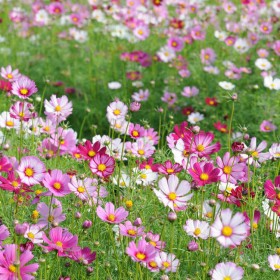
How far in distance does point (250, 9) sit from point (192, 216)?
309 centimetres

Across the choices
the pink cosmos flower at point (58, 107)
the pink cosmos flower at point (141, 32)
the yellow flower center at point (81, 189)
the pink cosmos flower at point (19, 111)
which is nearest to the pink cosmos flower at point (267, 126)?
the pink cosmos flower at point (141, 32)

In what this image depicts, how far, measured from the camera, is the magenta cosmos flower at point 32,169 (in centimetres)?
206

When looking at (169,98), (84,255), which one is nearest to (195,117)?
(169,98)

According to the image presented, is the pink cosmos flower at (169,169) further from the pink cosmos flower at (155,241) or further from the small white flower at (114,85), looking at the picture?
the small white flower at (114,85)

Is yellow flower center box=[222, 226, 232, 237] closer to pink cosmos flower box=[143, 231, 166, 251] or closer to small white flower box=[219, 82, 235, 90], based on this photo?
pink cosmos flower box=[143, 231, 166, 251]

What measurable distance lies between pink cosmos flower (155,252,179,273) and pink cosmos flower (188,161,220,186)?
0.76 feet

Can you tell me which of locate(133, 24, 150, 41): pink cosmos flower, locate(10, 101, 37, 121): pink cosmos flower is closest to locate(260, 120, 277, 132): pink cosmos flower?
locate(133, 24, 150, 41): pink cosmos flower

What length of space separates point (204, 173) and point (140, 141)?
1.81 ft

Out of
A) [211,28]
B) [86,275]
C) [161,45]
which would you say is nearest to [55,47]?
[161,45]

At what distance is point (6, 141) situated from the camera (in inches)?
113

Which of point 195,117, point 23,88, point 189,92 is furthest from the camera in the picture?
point 189,92

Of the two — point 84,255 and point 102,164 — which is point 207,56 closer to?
point 102,164

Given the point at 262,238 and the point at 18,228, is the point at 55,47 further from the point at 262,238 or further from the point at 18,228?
the point at 18,228

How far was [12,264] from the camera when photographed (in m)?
1.79
